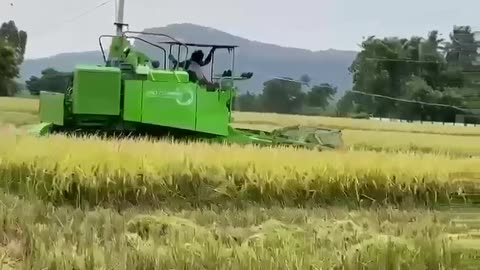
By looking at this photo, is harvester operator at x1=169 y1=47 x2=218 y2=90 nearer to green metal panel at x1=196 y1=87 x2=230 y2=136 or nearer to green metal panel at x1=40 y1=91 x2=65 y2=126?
green metal panel at x1=196 y1=87 x2=230 y2=136

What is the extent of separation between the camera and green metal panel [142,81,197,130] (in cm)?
611

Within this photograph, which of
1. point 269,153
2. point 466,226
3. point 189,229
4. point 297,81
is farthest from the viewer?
point 297,81

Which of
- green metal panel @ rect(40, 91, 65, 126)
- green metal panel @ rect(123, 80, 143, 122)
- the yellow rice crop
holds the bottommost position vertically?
the yellow rice crop

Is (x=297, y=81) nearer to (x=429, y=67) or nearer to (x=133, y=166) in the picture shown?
(x=429, y=67)

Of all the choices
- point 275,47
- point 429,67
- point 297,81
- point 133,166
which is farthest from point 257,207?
point 275,47

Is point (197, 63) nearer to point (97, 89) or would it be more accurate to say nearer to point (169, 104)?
point (169, 104)

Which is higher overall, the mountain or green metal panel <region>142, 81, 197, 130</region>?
the mountain

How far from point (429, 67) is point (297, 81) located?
1.82 m

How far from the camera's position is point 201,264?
2.64 meters

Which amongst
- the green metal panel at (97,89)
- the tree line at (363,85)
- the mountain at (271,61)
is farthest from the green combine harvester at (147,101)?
the tree line at (363,85)

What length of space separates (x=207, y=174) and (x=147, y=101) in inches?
56.6

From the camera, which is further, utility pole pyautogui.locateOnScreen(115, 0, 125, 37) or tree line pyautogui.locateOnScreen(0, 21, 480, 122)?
tree line pyautogui.locateOnScreen(0, 21, 480, 122)

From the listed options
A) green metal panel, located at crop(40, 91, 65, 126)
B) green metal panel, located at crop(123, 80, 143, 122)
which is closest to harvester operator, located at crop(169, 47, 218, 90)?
green metal panel, located at crop(123, 80, 143, 122)

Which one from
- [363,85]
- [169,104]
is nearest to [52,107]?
[169,104]
